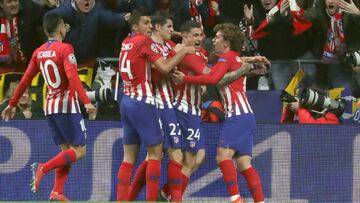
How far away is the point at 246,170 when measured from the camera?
1288 centimetres

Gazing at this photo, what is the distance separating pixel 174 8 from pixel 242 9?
93 centimetres

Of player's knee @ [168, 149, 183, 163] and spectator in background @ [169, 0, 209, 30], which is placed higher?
spectator in background @ [169, 0, 209, 30]

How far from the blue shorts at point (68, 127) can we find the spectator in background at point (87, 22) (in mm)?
2217

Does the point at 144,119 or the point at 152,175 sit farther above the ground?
the point at 144,119

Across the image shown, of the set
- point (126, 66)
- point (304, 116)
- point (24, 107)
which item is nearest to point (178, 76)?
point (126, 66)

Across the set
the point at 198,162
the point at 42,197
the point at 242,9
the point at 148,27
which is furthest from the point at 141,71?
the point at 242,9

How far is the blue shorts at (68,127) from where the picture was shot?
41.5 feet

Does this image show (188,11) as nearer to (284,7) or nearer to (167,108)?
(284,7)

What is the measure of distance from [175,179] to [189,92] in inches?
38.3

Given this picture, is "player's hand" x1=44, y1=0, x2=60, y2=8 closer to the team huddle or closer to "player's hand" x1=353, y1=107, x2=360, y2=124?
the team huddle

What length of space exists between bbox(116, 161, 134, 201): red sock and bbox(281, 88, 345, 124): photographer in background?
2435mm

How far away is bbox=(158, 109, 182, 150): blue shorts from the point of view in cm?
1270

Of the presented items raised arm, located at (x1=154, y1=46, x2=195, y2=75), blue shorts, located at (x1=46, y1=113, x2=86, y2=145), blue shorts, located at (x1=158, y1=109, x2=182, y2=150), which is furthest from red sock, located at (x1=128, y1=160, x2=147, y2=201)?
raised arm, located at (x1=154, y1=46, x2=195, y2=75)

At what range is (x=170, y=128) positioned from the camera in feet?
41.7
